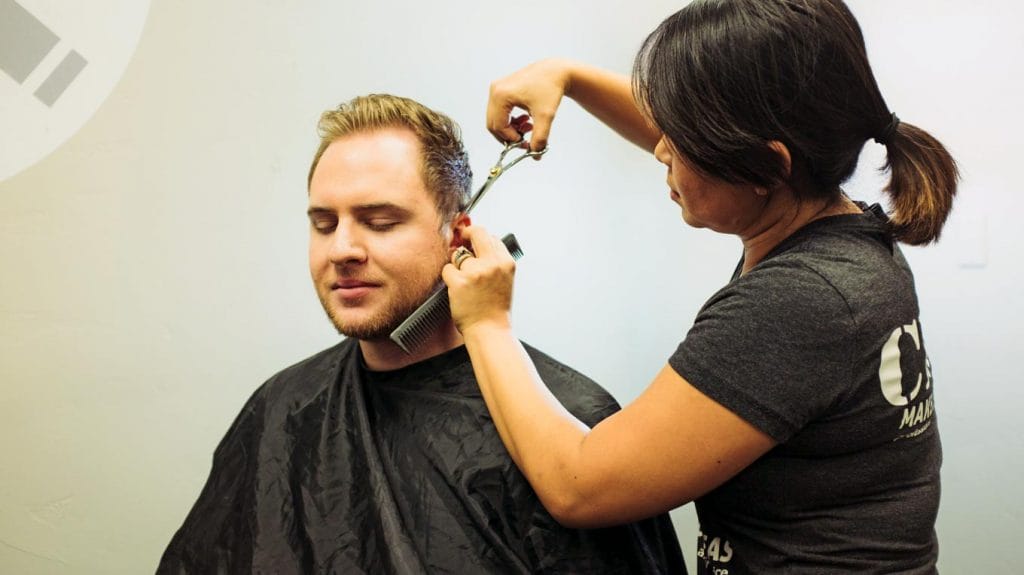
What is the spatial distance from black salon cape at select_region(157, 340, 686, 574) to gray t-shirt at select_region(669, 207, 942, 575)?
0.32 meters

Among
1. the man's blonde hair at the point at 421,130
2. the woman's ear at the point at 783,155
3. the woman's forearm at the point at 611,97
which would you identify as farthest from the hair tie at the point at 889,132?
the man's blonde hair at the point at 421,130

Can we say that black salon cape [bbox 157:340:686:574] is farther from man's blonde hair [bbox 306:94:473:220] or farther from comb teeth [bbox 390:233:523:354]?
man's blonde hair [bbox 306:94:473:220]

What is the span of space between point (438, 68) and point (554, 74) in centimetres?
58

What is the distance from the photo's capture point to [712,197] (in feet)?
3.16

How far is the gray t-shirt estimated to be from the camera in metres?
0.84

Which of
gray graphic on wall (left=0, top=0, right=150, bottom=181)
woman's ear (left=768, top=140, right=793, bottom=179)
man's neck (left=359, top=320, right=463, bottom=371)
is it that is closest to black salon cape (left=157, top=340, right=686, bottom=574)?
man's neck (left=359, top=320, right=463, bottom=371)

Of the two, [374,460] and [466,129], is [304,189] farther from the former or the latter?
[374,460]

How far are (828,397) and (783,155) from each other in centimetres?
29

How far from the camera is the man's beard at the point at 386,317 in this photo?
130cm

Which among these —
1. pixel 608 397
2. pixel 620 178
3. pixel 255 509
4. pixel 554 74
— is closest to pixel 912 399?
pixel 608 397

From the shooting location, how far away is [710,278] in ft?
6.33

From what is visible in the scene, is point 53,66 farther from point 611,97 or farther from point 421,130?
point 611,97

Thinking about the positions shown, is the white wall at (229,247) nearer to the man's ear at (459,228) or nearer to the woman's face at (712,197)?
the man's ear at (459,228)

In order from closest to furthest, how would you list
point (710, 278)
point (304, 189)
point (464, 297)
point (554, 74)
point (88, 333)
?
point (464, 297) < point (554, 74) < point (88, 333) < point (304, 189) < point (710, 278)
